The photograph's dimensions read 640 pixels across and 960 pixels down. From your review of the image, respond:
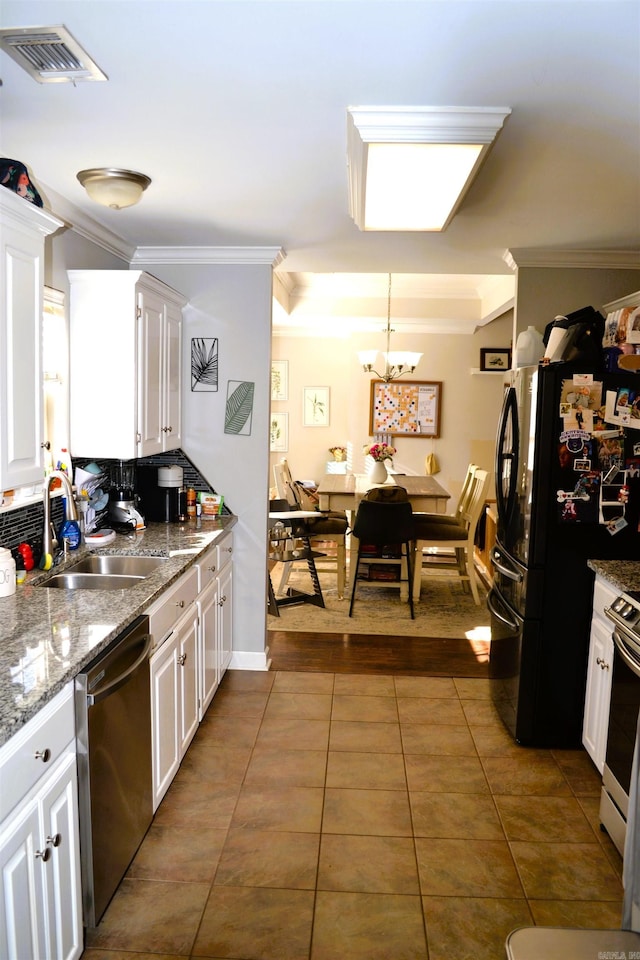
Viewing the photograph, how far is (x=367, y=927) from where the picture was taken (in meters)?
2.10

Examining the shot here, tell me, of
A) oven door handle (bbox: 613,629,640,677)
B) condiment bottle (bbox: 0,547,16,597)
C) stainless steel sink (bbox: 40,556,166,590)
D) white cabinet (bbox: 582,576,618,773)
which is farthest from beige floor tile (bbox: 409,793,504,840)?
condiment bottle (bbox: 0,547,16,597)

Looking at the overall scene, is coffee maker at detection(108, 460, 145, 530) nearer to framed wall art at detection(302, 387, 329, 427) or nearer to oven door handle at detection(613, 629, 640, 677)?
oven door handle at detection(613, 629, 640, 677)

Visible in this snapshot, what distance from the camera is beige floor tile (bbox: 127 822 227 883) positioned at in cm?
233

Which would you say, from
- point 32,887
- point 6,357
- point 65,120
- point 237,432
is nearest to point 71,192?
point 65,120

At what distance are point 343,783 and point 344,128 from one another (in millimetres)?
2475

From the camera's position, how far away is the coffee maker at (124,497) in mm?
3578

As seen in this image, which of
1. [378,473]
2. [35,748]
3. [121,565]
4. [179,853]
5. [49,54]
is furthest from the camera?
[378,473]

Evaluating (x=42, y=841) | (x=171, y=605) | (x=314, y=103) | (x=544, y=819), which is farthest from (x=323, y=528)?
(x=42, y=841)

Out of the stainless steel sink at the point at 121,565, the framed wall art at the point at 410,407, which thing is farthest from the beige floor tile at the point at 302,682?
the framed wall art at the point at 410,407

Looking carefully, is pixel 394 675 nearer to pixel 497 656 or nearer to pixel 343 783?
pixel 497 656

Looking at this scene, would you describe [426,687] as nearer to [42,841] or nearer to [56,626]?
[56,626]

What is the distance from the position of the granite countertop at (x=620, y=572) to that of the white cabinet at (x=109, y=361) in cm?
214

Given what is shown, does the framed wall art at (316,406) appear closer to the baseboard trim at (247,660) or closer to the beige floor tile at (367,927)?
the baseboard trim at (247,660)

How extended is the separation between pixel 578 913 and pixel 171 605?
5.58 feet
